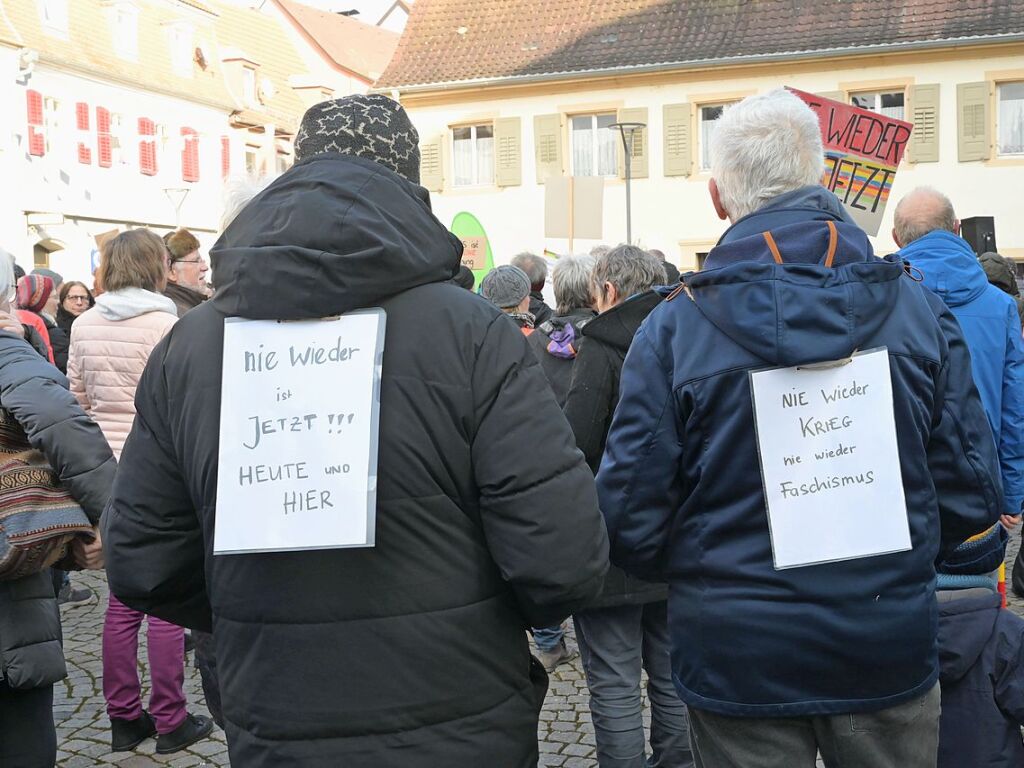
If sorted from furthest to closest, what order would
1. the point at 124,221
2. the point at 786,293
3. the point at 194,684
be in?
1. the point at 124,221
2. the point at 194,684
3. the point at 786,293

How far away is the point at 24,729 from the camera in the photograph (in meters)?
2.99

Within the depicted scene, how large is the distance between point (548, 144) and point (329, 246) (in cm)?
2408

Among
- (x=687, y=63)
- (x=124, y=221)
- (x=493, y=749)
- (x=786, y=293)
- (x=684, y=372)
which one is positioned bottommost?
(x=493, y=749)

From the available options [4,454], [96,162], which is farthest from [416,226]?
[96,162]

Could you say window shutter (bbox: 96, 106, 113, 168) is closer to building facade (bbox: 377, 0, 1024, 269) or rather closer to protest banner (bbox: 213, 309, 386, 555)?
building facade (bbox: 377, 0, 1024, 269)

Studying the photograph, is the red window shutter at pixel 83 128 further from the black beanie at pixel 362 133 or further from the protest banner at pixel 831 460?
the protest banner at pixel 831 460

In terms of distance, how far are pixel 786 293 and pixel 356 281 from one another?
79 cm

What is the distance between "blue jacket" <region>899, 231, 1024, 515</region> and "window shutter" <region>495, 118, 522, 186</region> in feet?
72.7

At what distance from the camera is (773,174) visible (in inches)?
94.1

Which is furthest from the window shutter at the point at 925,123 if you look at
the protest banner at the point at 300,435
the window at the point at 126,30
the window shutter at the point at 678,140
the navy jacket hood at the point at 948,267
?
the protest banner at the point at 300,435

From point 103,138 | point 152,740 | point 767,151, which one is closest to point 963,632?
point 767,151

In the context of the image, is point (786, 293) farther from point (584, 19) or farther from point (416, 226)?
point (584, 19)

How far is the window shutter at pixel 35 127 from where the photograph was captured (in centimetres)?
2612

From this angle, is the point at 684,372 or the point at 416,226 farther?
the point at 684,372
